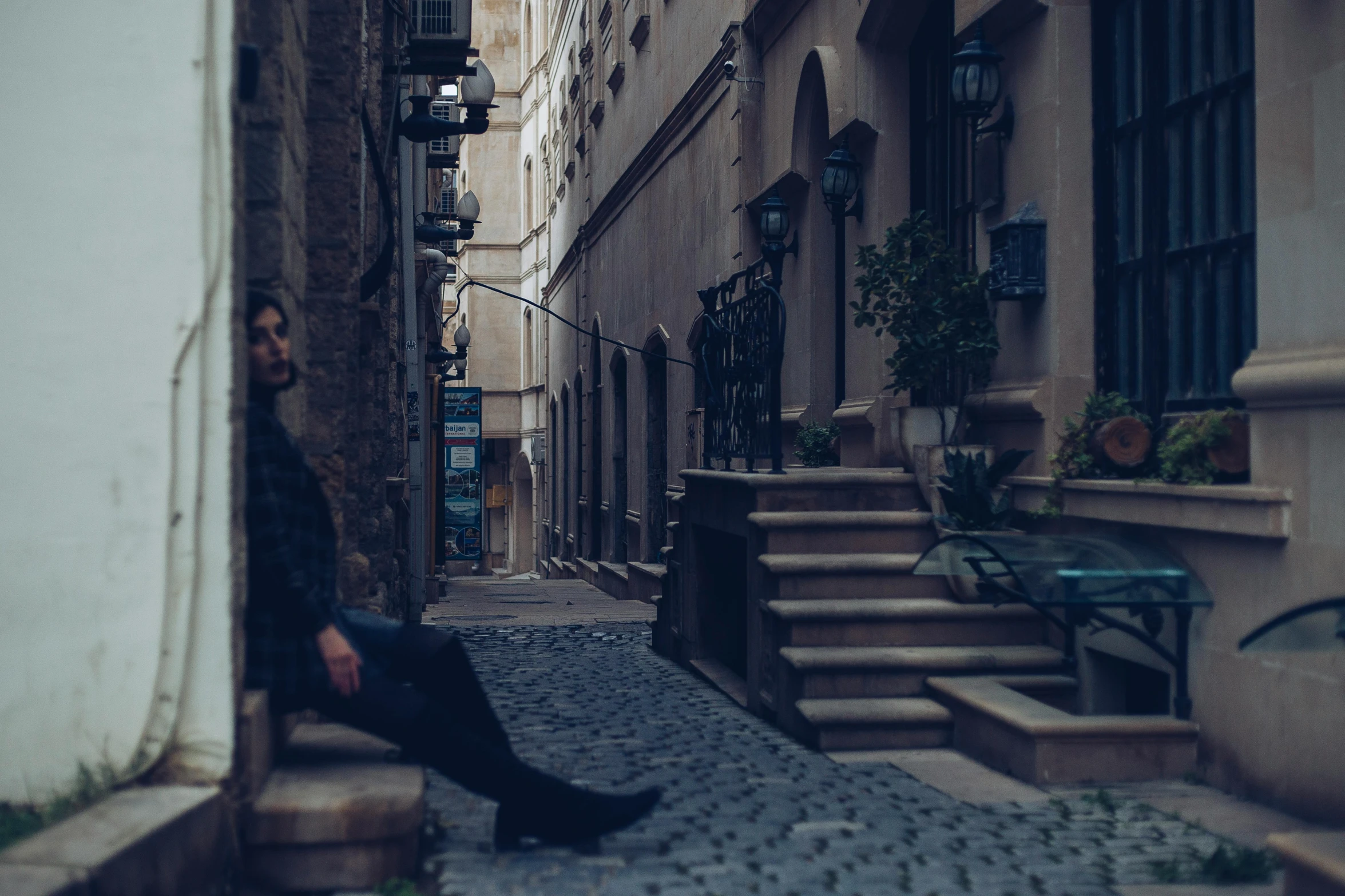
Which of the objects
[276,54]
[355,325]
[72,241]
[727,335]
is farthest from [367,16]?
[72,241]

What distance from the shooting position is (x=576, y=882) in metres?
4.54

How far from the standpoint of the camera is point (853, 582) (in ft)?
25.8

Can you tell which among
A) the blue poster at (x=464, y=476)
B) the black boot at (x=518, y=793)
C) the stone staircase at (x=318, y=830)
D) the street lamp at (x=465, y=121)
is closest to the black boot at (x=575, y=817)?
the black boot at (x=518, y=793)

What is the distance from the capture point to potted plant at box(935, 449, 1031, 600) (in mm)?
7625

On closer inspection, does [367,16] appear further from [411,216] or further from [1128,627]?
[1128,627]

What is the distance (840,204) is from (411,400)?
544cm

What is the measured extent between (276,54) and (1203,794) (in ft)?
14.4

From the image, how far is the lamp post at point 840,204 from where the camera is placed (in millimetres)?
10969

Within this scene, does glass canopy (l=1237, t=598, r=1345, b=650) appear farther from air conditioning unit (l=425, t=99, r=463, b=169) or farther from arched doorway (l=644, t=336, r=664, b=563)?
air conditioning unit (l=425, t=99, r=463, b=169)

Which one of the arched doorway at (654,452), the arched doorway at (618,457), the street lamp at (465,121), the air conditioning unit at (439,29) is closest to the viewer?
the street lamp at (465,121)

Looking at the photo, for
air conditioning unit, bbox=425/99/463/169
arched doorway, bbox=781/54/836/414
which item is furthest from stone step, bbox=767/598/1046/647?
air conditioning unit, bbox=425/99/463/169

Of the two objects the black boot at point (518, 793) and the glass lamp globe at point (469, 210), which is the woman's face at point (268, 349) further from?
the glass lamp globe at point (469, 210)

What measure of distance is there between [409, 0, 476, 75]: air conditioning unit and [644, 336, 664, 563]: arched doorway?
6653mm

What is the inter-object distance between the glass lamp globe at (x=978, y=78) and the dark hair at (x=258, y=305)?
4.76 m
